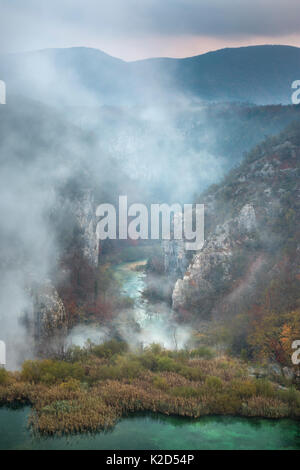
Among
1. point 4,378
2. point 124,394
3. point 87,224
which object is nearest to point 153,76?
point 87,224

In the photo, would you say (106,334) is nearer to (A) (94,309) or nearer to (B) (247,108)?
(A) (94,309)

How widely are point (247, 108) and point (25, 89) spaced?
6627cm

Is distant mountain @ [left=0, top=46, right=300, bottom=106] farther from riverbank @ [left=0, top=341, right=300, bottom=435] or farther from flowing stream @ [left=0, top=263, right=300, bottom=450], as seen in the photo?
flowing stream @ [left=0, top=263, right=300, bottom=450]

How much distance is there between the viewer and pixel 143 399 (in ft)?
63.7

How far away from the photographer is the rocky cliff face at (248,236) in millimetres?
47219

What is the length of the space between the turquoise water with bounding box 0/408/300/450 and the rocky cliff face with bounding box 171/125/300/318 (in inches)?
1007

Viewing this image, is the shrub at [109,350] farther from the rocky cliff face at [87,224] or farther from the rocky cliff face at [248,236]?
the rocky cliff face at [87,224]

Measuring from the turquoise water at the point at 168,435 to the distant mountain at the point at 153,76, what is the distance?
12914 cm

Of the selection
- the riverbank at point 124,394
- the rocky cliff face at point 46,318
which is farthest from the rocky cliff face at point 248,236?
the riverbank at point 124,394

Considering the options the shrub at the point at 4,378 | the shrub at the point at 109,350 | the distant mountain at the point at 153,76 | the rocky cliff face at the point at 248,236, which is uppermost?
the distant mountain at the point at 153,76

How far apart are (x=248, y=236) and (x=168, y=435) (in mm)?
37396

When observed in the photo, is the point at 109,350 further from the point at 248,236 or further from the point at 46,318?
the point at 248,236

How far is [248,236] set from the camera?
172 ft

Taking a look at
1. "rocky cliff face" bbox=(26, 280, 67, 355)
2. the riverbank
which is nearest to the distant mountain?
"rocky cliff face" bbox=(26, 280, 67, 355)
